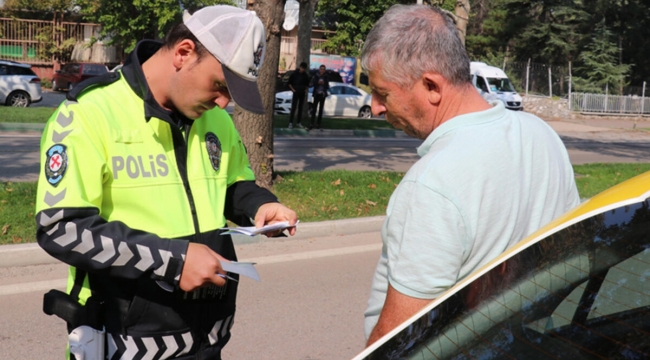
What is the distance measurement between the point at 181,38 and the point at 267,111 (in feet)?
20.6

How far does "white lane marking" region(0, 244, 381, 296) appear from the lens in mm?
5637

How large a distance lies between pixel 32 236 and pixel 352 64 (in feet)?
102

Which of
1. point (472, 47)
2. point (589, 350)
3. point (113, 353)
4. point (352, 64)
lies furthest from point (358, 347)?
point (472, 47)

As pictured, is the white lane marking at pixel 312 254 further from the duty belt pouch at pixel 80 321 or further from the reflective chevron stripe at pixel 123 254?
the reflective chevron stripe at pixel 123 254

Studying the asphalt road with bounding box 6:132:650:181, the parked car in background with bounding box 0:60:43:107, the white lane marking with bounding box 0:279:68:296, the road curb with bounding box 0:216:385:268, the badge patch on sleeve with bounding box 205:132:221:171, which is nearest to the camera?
the badge patch on sleeve with bounding box 205:132:221:171

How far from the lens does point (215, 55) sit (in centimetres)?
227

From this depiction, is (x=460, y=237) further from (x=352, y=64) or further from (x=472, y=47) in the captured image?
(x=472, y=47)

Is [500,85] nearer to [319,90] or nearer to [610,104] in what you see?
[610,104]

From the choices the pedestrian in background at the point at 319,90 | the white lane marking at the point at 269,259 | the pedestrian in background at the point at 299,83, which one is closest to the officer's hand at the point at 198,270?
the white lane marking at the point at 269,259

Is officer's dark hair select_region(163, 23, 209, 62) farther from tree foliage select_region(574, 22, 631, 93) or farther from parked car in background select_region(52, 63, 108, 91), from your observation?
tree foliage select_region(574, 22, 631, 93)

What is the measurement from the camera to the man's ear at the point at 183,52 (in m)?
2.29

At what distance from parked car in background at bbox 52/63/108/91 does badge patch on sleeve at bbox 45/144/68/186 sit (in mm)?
30297

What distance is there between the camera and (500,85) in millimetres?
32594

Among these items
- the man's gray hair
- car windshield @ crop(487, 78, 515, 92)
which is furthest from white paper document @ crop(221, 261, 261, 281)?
car windshield @ crop(487, 78, 515, 92)
